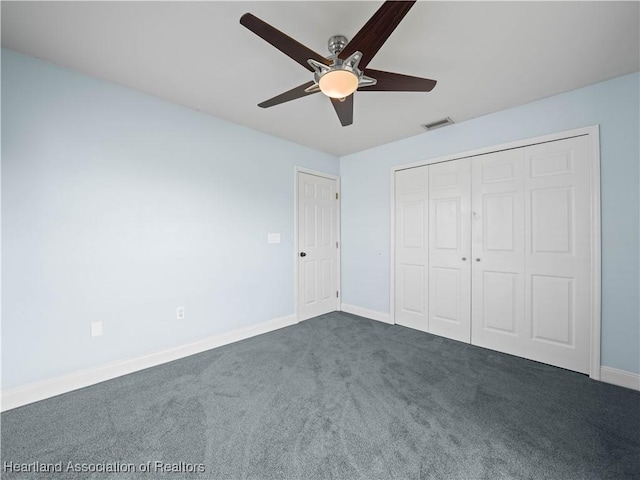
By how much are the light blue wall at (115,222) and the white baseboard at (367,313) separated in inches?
56.6

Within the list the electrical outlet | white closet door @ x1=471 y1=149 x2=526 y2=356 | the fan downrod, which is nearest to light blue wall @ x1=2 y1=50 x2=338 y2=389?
the electrical outlet

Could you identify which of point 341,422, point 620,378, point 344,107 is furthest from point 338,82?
point 620,378

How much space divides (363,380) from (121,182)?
8.80ft

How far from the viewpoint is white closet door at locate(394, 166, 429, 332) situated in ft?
11.4

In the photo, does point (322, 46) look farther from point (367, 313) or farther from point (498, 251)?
point (367, 313)

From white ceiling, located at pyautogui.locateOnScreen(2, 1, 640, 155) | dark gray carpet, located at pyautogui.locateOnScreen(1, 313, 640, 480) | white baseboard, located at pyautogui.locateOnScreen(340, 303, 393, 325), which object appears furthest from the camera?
white baseboard, located at pyautogui.locateOnScreen(340, 303, 393, 325)

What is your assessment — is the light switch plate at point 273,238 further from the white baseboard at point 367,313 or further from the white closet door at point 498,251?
the white closet door at point 498,251

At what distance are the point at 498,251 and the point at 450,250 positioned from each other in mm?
485

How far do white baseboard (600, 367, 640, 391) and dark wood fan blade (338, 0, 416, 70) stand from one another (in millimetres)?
3057

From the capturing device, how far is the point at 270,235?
3539mm

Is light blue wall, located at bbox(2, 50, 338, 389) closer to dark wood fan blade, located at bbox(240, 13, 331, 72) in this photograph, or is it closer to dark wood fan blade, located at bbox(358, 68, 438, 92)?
dark wood fan blade, located at bbox(240, 13, 331, 72)

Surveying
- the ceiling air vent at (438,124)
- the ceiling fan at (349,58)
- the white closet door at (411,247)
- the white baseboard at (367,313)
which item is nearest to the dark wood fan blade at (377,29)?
the ceiling fan at (349,58)

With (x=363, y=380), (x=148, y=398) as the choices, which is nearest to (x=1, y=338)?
(x=148, y=398)

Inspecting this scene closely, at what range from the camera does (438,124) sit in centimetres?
316
